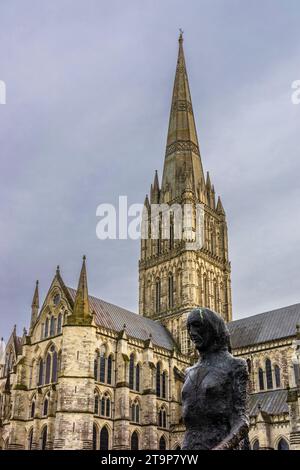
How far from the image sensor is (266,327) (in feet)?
168

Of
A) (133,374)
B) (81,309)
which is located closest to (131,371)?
(133,374)

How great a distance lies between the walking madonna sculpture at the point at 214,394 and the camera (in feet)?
18.7

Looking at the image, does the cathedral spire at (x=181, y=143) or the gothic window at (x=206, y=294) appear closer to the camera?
the gothic window at (x=206, y=294)

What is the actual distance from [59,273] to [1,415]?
1442 cm

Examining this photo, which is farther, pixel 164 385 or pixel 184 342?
pixel 184 342

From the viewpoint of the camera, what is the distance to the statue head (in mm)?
6137

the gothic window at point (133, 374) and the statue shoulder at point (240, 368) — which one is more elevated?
the gothic window at point (133, 374)

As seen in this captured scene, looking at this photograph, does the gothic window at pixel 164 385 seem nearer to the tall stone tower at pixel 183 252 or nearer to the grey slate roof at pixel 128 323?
the grey slate roof at pixel 128 323

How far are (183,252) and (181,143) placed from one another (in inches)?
668

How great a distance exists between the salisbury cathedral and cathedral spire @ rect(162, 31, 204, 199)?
745 cm

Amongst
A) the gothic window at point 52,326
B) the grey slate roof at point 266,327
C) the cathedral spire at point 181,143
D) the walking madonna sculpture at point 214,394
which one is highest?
the cathedral spire at point 181,143

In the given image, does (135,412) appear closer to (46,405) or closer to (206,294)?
(46,405)

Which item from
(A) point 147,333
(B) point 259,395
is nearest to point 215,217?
(A) point 147,333

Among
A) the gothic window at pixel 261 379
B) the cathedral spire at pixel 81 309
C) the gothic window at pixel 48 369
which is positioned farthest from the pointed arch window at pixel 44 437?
the gothic window at pixel 261 379
